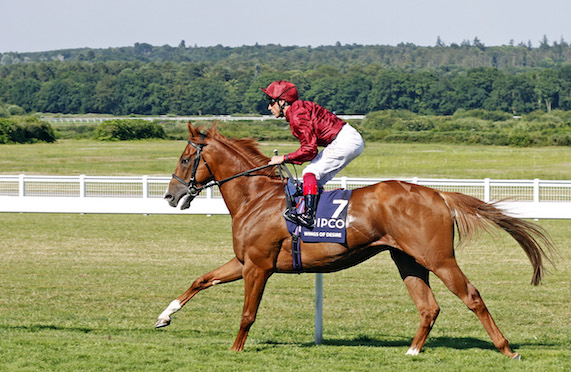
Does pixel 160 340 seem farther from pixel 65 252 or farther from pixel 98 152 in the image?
pixel 98 152

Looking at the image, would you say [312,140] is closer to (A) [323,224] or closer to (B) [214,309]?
(A) [323,224]

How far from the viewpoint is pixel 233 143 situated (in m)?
7.84

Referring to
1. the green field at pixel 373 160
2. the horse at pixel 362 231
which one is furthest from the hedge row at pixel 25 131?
the horse at pixel 362 231

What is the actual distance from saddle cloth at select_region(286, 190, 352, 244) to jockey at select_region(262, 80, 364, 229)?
0.06 metres

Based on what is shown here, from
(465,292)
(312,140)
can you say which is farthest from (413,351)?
(312,140)

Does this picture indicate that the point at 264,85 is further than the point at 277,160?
Yes

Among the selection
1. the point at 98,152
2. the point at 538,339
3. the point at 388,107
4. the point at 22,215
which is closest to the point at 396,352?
the point at 538,339

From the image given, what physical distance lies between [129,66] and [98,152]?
12483 centimetres

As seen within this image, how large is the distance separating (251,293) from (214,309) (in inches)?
128

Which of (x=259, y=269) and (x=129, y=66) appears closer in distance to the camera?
(x=259, y=269)

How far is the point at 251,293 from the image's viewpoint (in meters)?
7.23

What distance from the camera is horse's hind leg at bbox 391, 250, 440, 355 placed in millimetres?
7281

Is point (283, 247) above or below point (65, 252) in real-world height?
above

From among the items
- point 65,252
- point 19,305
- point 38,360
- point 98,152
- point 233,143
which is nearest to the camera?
point 38,360
